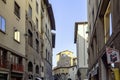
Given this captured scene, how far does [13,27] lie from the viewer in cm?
2698

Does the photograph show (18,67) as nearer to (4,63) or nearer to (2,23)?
(4,63)

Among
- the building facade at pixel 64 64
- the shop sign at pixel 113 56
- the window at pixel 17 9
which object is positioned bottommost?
the shop sign at pixel 113 56

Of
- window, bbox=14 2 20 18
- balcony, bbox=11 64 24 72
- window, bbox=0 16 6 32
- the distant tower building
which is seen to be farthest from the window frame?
the distant tower building

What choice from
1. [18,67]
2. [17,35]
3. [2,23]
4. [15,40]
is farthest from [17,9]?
[2,23]

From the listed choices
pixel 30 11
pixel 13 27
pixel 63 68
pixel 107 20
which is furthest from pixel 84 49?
pixel 63 68

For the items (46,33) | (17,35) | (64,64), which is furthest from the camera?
(64,64)

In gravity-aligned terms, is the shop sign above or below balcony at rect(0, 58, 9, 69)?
below

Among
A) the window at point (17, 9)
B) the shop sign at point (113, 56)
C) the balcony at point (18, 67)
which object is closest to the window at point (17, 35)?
the window at point (17, 9)

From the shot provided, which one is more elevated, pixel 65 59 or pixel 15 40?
pixel 65 59

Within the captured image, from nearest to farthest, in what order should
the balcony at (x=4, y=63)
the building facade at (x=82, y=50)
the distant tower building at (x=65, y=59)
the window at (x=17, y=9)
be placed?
the balcony at (x=4, y=63), the window at (x=17, y=9), the building facade at (x=82, y=50), the distant tower building at (x=65, y=59)

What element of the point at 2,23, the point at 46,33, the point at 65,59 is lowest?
the point at 2,23

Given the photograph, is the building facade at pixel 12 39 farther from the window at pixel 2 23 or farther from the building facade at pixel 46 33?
the building facade at pixel 46 33

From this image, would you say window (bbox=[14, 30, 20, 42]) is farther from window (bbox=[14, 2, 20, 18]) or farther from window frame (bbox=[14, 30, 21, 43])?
window (bbox=[14, 2, 20, 18])

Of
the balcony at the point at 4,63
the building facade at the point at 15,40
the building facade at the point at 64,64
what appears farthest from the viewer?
the building facade at the point at 64,64
